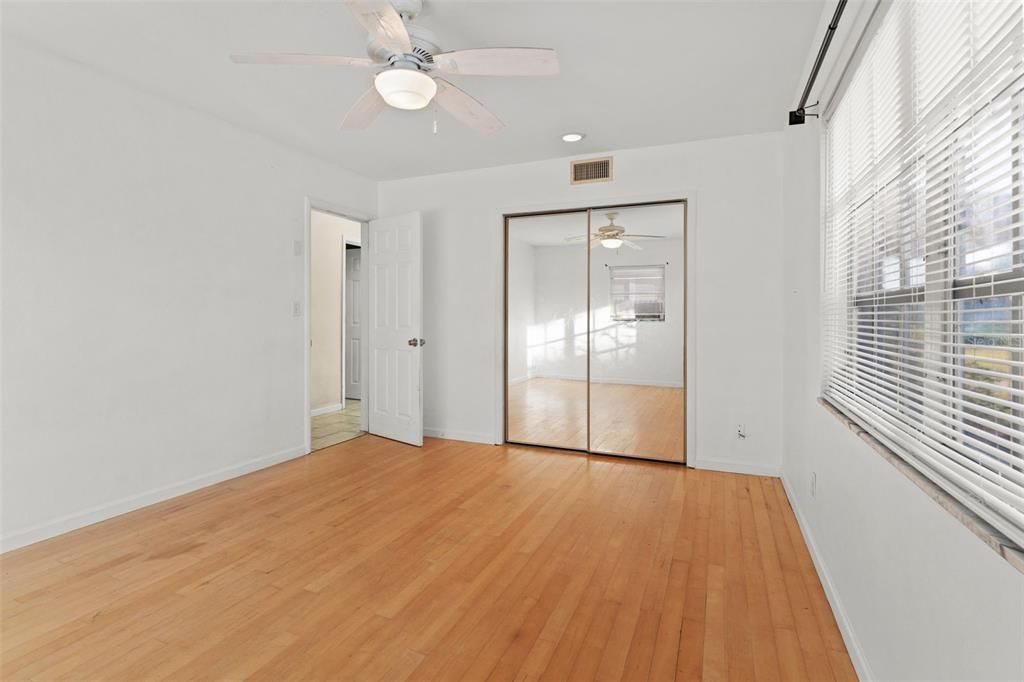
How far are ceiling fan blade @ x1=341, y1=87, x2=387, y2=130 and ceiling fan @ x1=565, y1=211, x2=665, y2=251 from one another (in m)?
2.16

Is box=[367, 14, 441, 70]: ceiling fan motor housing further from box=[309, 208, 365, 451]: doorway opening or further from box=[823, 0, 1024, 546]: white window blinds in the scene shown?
box=[309, 208, 365, 451]: doorway opening

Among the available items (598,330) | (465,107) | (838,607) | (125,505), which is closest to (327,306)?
(125,505)

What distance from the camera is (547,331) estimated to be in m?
4.52

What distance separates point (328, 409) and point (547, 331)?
10.7 ft

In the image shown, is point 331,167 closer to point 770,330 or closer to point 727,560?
point 770,330

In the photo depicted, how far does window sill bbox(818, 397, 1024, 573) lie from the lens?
837 millimetres

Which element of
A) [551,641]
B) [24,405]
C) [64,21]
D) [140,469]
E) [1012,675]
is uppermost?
[64,21]

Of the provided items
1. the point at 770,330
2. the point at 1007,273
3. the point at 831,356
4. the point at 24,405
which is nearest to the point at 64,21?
the point at 24,405

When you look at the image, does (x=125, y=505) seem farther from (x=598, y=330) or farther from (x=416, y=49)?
(x=598, y=330)

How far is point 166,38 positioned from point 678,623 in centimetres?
360

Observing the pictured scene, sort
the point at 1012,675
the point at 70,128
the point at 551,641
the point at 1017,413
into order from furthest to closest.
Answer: the point at 70,128, the point at 551,641, the point at 1017,413, the point at 1012,675

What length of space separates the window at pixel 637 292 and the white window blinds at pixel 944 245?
6.83 feet

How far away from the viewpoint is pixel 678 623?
192cm

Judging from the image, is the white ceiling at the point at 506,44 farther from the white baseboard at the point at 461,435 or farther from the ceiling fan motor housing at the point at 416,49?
the white baseboard at the point at 461,435
